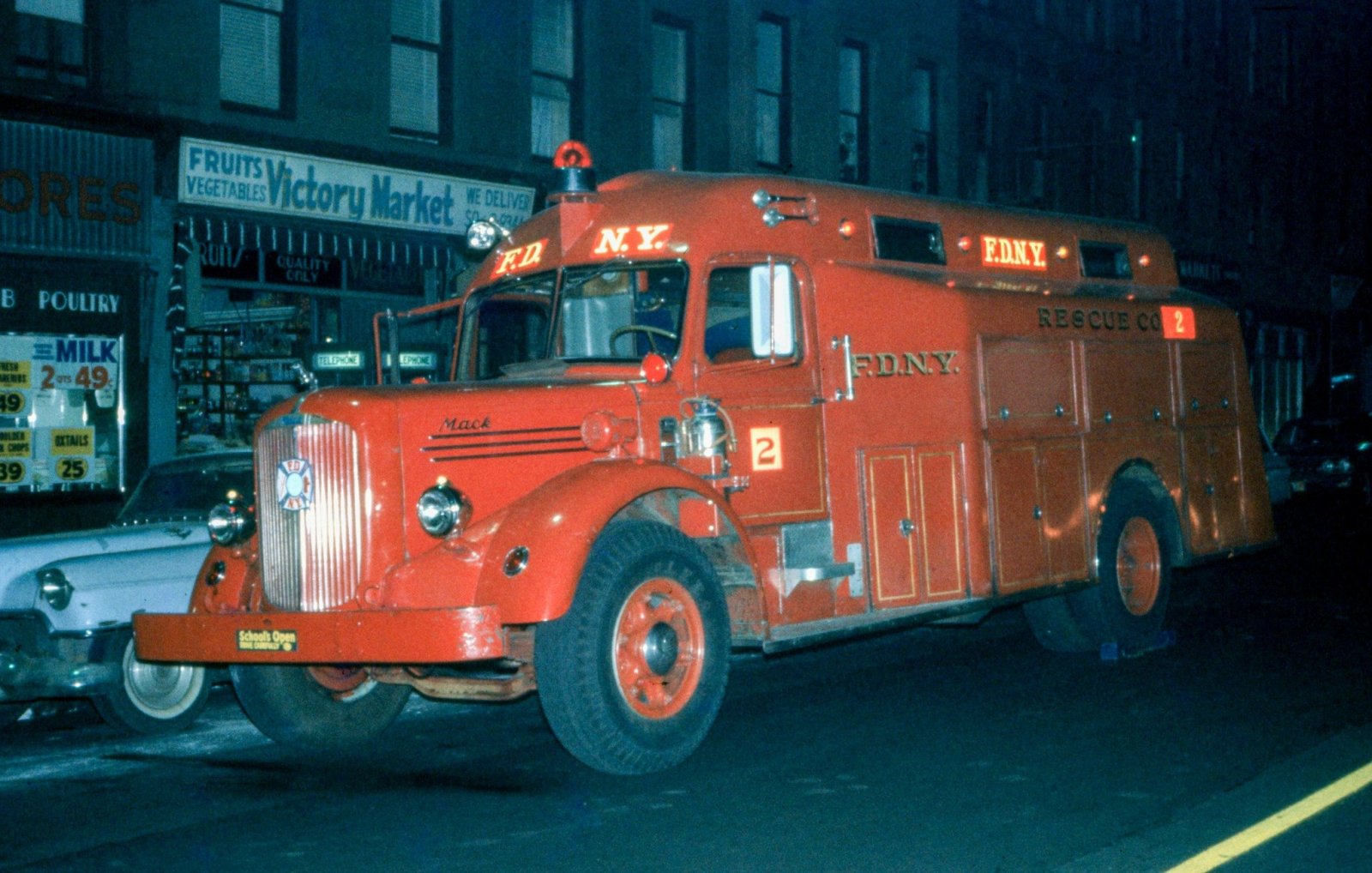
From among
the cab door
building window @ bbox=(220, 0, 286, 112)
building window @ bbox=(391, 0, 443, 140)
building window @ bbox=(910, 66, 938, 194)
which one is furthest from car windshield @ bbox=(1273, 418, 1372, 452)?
the cab door

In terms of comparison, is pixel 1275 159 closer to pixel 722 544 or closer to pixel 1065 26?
pixel 1065 26

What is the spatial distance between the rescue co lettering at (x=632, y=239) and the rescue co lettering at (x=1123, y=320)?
2804 millimetres

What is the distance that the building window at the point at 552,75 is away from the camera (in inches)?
827

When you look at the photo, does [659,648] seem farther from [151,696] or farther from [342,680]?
[151,696]

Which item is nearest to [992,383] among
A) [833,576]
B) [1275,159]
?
[833,576]

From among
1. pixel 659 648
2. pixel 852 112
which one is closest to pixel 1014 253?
pixel 659 648

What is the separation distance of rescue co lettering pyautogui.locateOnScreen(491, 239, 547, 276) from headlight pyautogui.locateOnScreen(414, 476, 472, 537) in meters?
2.05

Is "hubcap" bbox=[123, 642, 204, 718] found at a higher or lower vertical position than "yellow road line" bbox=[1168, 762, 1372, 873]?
higher

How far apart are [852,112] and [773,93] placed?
2.34 m

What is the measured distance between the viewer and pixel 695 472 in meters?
8.43

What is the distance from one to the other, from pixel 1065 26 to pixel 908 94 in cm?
698

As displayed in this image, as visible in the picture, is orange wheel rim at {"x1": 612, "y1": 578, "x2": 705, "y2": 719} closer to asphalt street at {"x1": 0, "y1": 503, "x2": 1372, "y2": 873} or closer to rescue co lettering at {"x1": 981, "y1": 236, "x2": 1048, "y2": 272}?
asphalt street at {"x1": 0, "y1": 503, "x2": 1372, "y2": 873}

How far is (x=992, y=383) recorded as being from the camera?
990cm

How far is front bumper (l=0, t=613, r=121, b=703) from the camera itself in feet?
28.7
